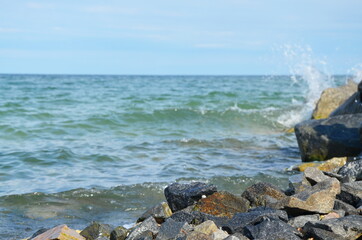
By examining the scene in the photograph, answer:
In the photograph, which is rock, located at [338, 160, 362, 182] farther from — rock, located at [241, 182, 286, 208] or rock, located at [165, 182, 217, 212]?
rock, located at [165, 182, 217, 212]

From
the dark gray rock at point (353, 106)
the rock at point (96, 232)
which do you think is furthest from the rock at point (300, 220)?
the dark gray rock at point (353, 106)

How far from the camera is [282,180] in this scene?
862 cm

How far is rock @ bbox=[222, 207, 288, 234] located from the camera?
4.68 metres

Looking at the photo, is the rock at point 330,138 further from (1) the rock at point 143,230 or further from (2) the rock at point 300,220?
(1) the rock at point 143,230

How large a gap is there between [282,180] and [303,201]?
11.6ft

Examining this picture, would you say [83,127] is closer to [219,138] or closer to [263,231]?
[219,138]

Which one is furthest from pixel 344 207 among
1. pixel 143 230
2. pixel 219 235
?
pixel 143 230

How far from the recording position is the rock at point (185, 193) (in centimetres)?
564

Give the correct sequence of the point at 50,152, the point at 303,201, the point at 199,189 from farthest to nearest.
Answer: the point at 50,152 → the point at 199,189 → the point at 303,201

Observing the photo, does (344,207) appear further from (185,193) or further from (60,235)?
(60,235)

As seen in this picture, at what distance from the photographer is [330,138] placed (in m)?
9.43

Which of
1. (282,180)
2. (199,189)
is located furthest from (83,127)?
(199,189)

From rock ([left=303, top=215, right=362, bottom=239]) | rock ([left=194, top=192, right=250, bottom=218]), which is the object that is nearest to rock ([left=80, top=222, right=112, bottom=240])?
rock ([left=194, top=192, right=250, bottom=218])

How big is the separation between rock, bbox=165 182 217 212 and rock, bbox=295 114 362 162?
4.23 metres
